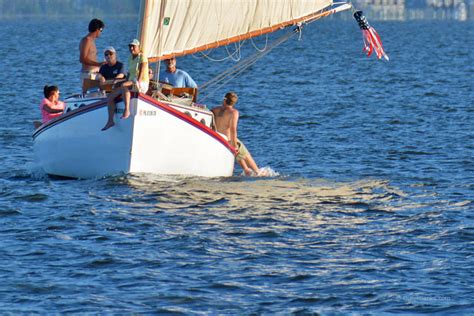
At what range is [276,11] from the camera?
25.6m

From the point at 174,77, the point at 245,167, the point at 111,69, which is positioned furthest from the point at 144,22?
the point at 245,167

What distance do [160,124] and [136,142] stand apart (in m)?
0.53

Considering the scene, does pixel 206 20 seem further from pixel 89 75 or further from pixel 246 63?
pixel 89 75

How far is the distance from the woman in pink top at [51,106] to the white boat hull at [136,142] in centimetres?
33

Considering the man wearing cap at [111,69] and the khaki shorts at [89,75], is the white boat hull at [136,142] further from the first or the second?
the khaki shorts at [89,75]

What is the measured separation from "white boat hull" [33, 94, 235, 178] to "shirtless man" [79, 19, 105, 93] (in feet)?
3.35

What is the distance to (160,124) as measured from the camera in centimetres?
2275

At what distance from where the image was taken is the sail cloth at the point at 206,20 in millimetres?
23531

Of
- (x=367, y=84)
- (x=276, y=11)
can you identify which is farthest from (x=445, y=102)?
(x=276, y=11)

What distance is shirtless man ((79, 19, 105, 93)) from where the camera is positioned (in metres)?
23.6

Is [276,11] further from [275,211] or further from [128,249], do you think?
[128,249]

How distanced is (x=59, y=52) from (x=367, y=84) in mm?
37724

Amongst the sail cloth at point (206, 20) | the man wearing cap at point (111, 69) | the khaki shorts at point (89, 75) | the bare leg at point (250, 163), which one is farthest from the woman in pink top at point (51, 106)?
the bare leg at point (250, 163)

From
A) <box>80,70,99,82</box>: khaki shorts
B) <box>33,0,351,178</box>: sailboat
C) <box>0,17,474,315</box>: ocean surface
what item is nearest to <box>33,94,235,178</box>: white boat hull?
<box>33,0,351,178</box>: sailboat
